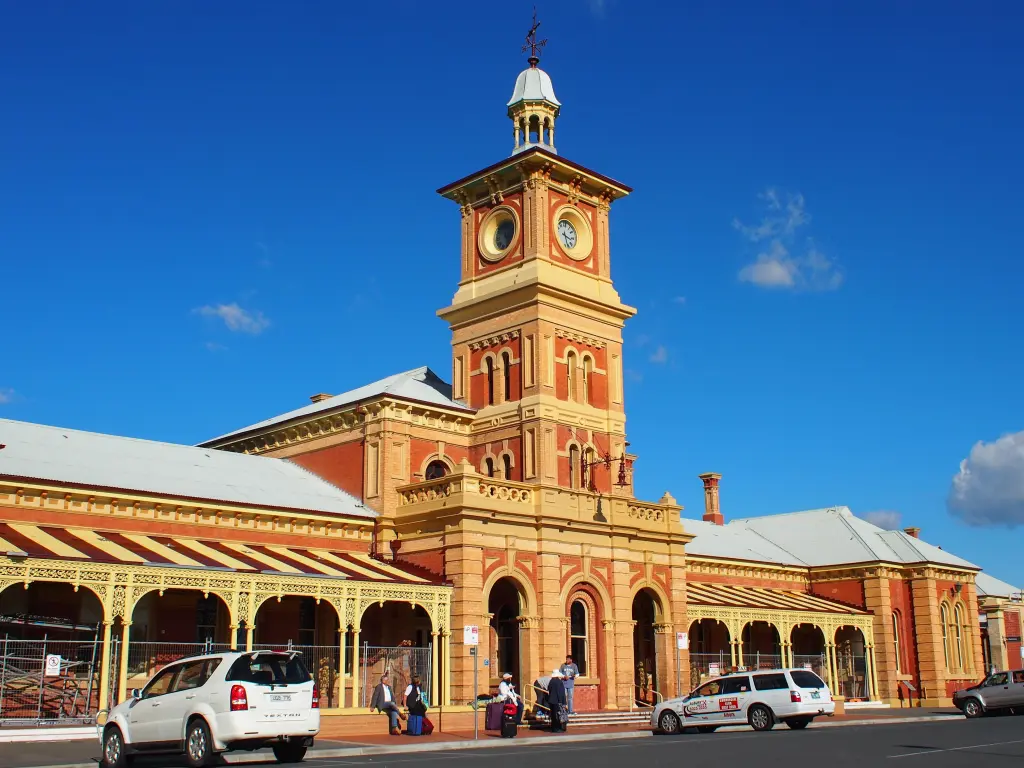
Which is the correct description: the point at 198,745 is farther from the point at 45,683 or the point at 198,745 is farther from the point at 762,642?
the point at 762,642

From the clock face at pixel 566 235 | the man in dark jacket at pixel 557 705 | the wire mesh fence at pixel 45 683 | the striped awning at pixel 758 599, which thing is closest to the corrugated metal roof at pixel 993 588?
the striped awning at pixel 758 599

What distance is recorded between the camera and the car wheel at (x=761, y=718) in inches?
1046

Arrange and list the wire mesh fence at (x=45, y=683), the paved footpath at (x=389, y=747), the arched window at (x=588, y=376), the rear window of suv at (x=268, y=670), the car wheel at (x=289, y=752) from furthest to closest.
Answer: the arched window at (x=588, y=376) → the wire mesh fence at (x=45, y=683) → the paved footpath at (x=389, y=747) → the car wheel at (x=289, y=752) → the rear window of suv at (x=268, y=670)

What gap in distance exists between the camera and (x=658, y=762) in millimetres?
17625

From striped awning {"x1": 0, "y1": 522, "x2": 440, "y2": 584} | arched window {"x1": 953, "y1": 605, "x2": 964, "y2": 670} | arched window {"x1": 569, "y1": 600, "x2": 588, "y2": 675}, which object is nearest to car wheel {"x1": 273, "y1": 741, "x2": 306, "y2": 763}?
striped awning {"x1": 0, "y1": 522, "x2": 440, "y2": 584}

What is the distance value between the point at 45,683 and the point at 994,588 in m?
61.7

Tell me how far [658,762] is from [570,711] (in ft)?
49.8

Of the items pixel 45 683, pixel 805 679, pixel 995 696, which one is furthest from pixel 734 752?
pixel 995 696

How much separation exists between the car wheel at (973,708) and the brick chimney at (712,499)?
24.8m

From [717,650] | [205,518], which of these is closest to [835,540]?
[717,650]

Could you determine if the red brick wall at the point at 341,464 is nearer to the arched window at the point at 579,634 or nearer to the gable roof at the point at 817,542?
the arched window at the point at 579,634

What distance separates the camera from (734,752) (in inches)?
756

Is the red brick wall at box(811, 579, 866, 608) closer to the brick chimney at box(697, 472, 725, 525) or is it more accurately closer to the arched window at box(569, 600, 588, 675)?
the brick chimney at box(697, 472, 725, 525)

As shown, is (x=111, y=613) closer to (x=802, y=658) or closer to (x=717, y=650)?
(x=717, y=650)
